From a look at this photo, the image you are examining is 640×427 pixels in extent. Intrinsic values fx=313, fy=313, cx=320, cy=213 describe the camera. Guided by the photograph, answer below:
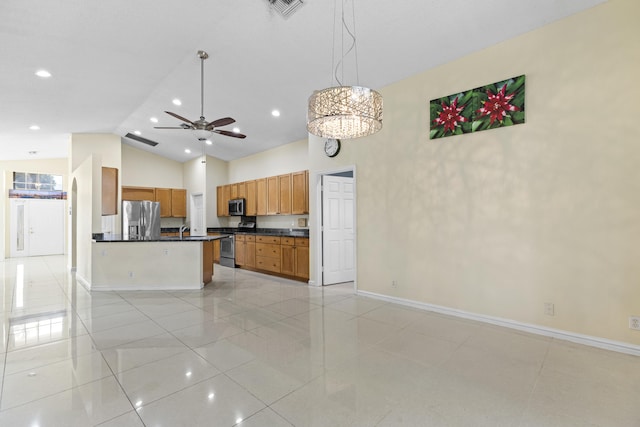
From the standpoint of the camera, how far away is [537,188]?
3258 mm

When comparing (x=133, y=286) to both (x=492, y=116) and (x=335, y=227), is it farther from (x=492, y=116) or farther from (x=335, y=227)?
(x=492, y=116)

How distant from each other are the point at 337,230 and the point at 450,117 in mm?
2776

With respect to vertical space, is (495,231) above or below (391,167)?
below

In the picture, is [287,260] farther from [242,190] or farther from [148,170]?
[148,170]

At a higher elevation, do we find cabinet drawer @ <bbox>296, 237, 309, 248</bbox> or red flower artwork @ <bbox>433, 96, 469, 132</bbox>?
red flower artwork @ <bbox>433, 96, 469, 132</bbox>

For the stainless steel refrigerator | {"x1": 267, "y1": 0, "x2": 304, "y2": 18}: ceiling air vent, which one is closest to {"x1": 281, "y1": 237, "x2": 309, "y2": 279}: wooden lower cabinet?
{"x1": 267, "y1": 0, "x2": 304, "y2": 18}: ceiling air vent

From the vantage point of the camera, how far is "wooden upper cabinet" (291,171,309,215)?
21.6ft

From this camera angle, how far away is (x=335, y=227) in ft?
19.0

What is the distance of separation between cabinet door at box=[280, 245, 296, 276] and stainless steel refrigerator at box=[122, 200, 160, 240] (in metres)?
4.21

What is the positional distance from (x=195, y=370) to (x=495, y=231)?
Result: 3319 millimetres

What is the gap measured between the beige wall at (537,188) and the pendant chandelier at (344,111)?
174cm

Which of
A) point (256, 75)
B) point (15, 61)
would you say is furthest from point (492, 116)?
point (15, 61)

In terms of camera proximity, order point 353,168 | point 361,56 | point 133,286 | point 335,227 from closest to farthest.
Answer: point 361,56 < point 353,168 < point 133,286 < point 335,227

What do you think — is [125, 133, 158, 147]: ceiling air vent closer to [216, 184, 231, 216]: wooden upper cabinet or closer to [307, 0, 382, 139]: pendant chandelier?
[216, 184, 231, 216]: wooden upper cabinet
